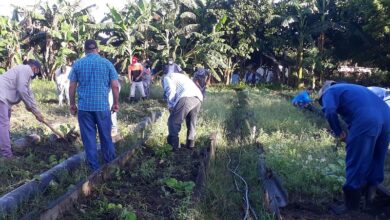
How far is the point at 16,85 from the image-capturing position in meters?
6.75

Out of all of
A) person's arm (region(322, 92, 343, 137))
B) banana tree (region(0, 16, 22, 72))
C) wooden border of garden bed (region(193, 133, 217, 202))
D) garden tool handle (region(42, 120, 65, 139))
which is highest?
banana tree (region(0, 16, 22, 72))

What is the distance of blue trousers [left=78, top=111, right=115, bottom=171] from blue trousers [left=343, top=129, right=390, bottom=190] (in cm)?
324

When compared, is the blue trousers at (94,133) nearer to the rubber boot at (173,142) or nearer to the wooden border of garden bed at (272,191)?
the rubber boot at (173,142)

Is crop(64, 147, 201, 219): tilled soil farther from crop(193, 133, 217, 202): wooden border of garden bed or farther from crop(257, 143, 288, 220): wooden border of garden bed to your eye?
crop(257, 143, 288, 220): wooden border of garden bed

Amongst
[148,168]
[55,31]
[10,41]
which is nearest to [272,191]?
[148,168]

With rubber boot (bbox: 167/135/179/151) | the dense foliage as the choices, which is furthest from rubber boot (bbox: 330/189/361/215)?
the dense foliage

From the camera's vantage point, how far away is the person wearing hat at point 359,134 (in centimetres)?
477

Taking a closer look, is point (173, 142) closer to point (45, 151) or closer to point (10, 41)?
point (45, 151)

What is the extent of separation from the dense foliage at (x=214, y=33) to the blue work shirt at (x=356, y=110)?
19184 mm

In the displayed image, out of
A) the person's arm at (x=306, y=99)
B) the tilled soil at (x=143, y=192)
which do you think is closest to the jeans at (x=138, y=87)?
the person's arm at (x=306, y=99)

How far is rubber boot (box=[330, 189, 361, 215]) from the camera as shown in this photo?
483 centimetres

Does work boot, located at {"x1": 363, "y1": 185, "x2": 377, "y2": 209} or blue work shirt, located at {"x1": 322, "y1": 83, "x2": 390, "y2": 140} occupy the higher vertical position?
blue work shirt, located at {"x1": 322, "y1": 83, "x2": 390, "y2": 140}

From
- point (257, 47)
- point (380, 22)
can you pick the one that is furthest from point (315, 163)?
point (257, 47)

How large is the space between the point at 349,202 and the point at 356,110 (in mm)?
1042
